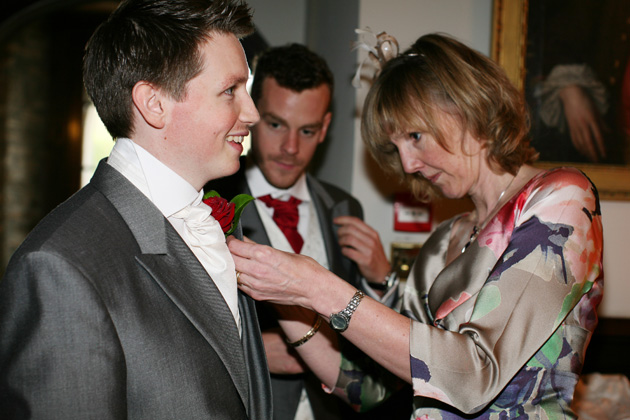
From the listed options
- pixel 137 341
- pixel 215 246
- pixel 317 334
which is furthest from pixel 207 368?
pixel 317 334

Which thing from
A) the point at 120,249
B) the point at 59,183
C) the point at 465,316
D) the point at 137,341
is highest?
the point at 120,249

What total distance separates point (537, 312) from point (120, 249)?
0.88 m

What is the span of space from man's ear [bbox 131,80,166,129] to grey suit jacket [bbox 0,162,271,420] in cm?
13

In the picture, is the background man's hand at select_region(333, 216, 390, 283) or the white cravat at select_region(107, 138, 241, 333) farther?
the background man's hand at select_region(333, 216, 390, 283)

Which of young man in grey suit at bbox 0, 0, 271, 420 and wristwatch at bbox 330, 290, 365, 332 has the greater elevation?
young man in grey suit at bbox 0, 0, 271, 420

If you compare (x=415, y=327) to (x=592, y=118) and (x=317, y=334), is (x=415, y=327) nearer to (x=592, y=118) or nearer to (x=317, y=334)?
(x=317, y=334)

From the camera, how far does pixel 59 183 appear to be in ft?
15.3

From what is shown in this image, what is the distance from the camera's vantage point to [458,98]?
1508mm

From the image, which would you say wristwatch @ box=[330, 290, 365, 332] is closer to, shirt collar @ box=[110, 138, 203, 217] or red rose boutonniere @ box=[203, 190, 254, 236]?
red rose boutonniere @ box=[203, 190, 254, 236]

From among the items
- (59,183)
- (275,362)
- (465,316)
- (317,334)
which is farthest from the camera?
(59,183)

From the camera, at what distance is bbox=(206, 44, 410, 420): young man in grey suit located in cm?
210

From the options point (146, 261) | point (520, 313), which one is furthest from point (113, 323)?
point (520, 313)

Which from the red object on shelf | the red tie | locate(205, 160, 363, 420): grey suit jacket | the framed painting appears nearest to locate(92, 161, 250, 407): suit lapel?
locate(205, 160, 363, 420): grey suit jacket

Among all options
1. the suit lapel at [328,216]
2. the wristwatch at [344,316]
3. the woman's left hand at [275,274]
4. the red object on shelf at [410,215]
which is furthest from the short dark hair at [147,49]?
the red object on shelf at [410,215]
